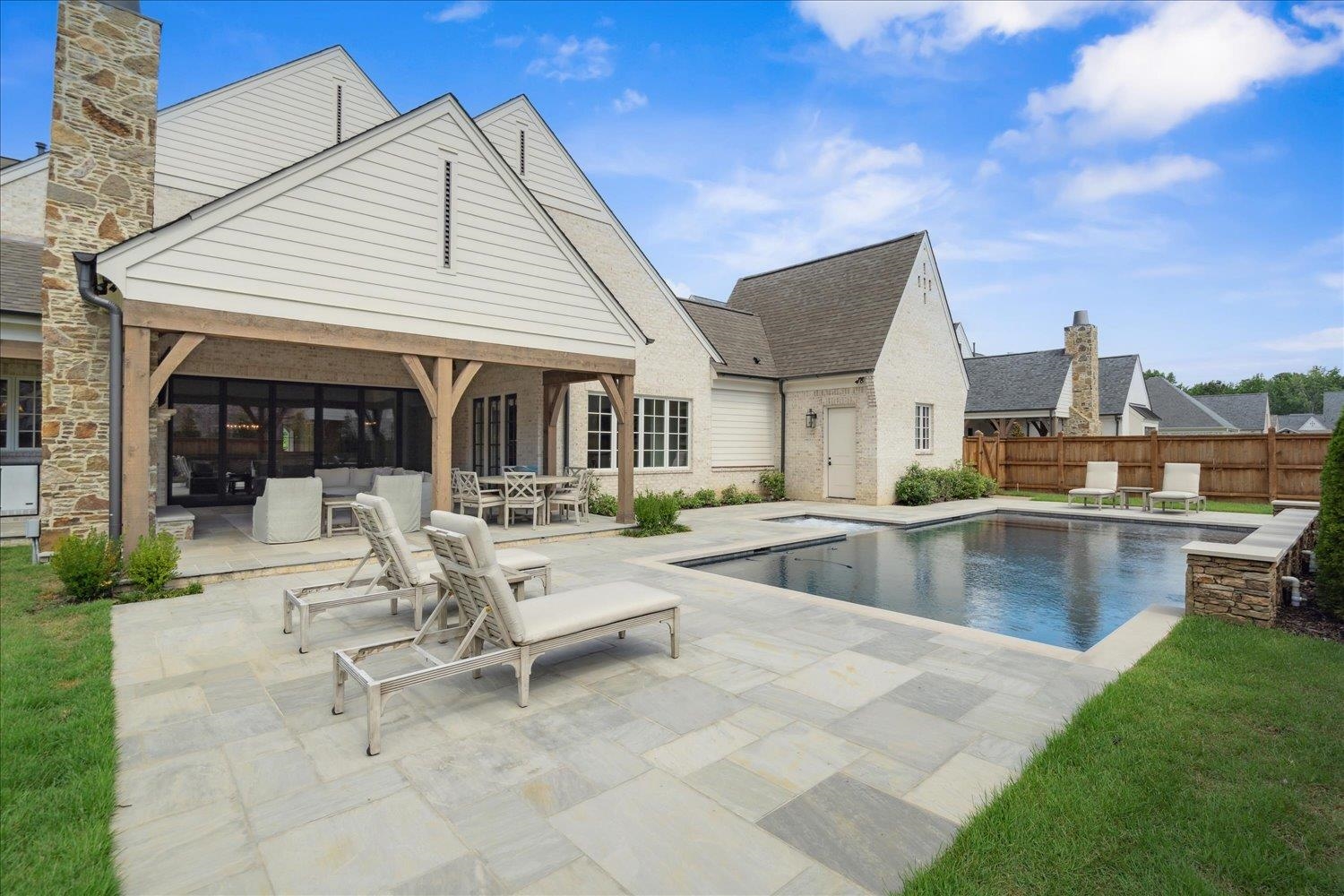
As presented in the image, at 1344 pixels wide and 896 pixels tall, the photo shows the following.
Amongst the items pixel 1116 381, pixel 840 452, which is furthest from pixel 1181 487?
pixel 1116 381

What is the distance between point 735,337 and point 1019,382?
56.3 ft

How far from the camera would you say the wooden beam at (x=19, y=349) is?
400 inches

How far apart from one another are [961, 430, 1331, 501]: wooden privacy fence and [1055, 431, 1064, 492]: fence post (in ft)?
0.08

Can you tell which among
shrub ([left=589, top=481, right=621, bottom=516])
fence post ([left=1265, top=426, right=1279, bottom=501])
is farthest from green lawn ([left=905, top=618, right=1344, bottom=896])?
fence post ([left=1265, top=426, right=1279, bottom=501])


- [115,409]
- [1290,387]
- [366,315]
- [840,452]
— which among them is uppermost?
[1290,387]

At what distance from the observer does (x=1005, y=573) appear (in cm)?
868

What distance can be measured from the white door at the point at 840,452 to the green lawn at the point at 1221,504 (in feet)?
18.4

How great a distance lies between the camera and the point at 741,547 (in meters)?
9.73

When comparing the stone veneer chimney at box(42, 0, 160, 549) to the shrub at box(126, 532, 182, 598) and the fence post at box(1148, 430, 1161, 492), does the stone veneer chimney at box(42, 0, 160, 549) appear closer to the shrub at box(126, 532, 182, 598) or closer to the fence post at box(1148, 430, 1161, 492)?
the shrub at box(126, 532, 182, 598)

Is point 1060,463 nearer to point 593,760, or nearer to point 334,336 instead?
point 334,336

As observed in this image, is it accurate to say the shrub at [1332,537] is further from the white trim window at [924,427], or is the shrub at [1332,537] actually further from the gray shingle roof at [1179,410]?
the gray shingle roof at [1179,410]

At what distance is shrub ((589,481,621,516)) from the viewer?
1299 centimetres

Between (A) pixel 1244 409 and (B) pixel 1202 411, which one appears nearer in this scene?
(B) pixel 1202 411

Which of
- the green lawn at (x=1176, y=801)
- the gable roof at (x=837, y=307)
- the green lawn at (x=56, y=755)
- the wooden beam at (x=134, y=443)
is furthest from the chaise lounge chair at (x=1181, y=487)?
the wooden beam at (x=134, y=443)
